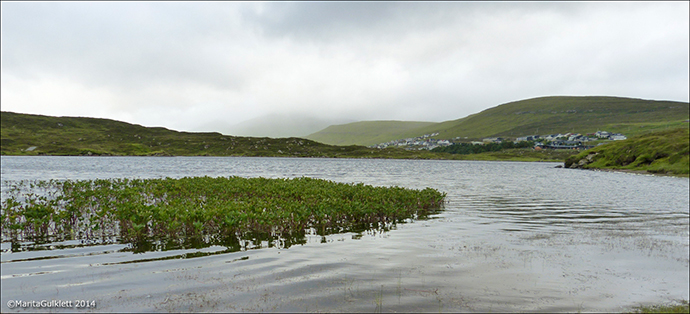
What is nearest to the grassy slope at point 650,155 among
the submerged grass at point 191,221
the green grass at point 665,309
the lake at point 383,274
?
the lake at point 383,274

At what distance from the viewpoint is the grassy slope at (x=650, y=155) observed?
9056cm

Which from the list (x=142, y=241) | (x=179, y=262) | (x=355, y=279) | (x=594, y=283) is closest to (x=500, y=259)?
(x=594, y=283)

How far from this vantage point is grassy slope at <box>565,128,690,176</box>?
90562 mm

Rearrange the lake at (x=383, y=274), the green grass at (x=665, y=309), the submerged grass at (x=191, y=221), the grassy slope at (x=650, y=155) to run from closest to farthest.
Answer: the green grass at (x=665, y=309), the lake at (x=383, y=274), the submerged grass at (x=191, y=221), the grassy slope at (x=650, y=155)

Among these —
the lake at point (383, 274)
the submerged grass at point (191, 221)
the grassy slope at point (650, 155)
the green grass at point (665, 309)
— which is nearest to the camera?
the green grass at point (665, 309)

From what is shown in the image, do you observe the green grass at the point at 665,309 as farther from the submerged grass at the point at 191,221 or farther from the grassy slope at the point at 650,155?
the grassy slope at the point at 650,155

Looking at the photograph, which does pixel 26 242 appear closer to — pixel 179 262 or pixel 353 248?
pixel 179 262

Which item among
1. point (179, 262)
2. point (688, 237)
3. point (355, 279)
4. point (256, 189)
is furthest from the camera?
point (256, 189)

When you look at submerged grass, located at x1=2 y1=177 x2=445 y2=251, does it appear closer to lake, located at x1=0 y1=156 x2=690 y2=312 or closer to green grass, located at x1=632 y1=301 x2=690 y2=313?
lake, located at x1=0 y1=156 x2=690 y2=312

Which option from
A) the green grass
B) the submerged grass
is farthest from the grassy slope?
the green grass

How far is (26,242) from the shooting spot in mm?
18359

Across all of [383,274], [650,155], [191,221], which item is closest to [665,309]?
[383,274]

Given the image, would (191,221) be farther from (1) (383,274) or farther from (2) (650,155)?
(2) (650,155)

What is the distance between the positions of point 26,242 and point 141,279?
10343 millimetres
